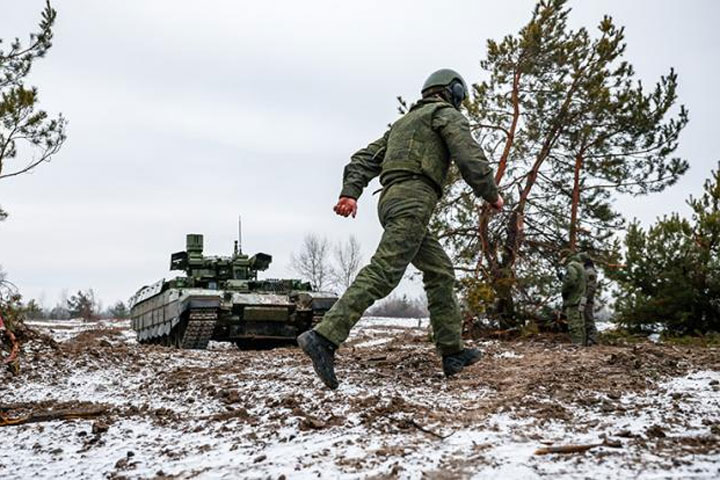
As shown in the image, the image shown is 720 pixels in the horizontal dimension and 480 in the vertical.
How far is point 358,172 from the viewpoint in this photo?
14.5ft

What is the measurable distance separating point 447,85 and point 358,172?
2.80 feet

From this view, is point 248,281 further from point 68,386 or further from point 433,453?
point 433,453

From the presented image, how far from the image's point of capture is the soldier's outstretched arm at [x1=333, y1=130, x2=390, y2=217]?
4.28 meters

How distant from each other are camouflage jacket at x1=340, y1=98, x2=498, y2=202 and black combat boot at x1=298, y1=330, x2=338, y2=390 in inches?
43.0

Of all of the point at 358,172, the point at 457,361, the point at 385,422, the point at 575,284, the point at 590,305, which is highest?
the point at 358,172

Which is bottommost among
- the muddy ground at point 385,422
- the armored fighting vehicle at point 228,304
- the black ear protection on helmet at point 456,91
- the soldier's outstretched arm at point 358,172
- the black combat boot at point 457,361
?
the muddy ground at point 385,422

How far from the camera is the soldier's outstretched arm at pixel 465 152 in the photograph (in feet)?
13.1

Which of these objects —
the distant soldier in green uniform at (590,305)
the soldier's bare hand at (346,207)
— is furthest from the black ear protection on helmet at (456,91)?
the distant soldier in green uniform at (590,305)

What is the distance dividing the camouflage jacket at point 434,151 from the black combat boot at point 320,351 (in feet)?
3.59

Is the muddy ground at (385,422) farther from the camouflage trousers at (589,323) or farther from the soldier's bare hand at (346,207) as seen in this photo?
the camouflage trousers at (589,323)

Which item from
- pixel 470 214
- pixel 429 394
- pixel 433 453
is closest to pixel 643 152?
pixel 470 214

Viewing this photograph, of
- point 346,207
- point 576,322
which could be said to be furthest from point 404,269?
point 576,322

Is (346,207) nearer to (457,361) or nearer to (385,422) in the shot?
(457,361)

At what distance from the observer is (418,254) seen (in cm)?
430
